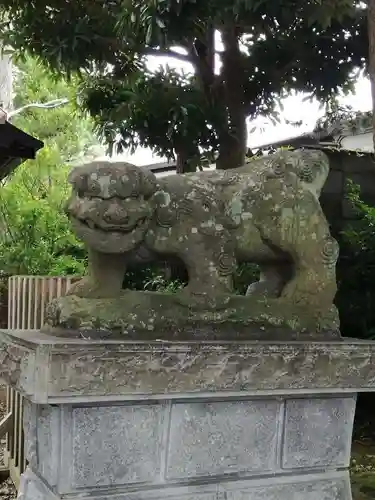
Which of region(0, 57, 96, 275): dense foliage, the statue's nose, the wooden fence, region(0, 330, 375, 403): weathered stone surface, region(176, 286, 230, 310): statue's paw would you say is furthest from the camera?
region(0, 57, 96, 275): dense foliage

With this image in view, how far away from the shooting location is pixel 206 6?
3.60 metres

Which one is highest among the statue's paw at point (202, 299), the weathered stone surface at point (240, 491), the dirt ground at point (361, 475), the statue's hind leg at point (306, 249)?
the statue's hind leg at point (306, 249)

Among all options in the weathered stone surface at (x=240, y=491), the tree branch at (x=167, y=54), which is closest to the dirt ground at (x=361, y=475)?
the weathered stone surface at (x=240, y=491)

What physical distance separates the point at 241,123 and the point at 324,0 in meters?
1.62

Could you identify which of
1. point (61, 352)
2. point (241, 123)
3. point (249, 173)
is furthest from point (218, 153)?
point (61, 352)

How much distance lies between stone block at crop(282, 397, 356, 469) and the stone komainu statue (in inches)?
15.6

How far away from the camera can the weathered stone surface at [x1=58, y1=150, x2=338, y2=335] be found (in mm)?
2316

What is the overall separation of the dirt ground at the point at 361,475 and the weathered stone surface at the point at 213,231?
1.50m

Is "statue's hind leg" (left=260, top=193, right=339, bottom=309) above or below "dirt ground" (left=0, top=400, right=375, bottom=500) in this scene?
above

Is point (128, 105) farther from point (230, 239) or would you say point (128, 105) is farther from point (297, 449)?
point (297, 449)

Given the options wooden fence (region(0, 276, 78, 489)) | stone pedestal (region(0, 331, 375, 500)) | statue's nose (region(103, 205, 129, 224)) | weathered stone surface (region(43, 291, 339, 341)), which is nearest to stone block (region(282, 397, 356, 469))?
stone pedestal (region(0, 331, 375, 500))

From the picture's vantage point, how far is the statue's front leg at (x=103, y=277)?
2363mm

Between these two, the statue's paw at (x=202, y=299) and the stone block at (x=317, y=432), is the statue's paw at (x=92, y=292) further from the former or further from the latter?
the stone block at (x=317, y=432)

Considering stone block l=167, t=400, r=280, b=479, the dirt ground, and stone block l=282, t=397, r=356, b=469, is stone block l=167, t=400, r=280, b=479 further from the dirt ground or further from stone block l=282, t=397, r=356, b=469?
the dirt ground
